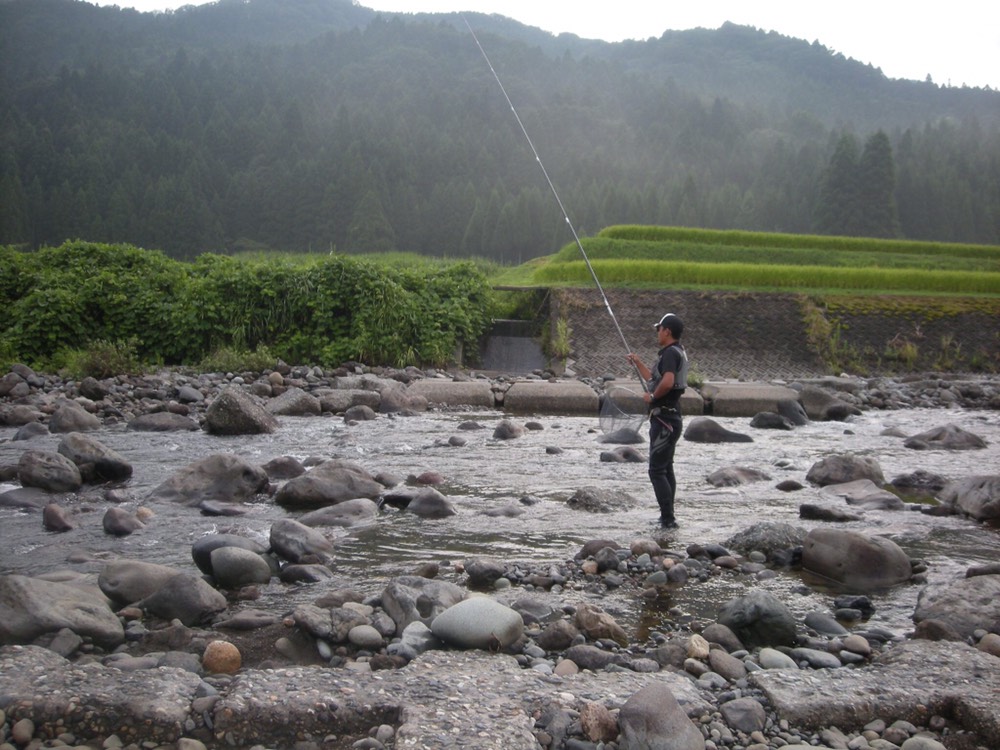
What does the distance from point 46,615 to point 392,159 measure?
252ft

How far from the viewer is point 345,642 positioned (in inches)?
162

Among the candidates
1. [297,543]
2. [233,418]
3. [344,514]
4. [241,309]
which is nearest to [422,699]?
[297,543]

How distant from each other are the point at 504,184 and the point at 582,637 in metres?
77.4

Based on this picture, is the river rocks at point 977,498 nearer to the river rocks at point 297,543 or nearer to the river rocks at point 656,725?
the river rocks at point 656,725

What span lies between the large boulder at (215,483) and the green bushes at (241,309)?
31.1 ft

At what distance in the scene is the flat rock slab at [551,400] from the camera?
14.0 m

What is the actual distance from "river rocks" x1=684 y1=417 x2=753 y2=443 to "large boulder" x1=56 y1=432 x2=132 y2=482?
274 inches

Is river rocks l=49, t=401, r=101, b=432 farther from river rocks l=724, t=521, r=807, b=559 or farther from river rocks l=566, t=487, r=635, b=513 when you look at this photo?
river rocks l=724, t=521, r=807, b=559

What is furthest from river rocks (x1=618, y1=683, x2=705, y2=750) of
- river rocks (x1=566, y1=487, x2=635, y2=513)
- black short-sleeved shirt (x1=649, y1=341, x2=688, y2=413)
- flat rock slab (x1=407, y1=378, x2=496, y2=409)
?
flat rock slab (x1=407, y1=378, x2=496, y2=409)

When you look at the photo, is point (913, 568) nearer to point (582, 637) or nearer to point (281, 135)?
point (582, 637)

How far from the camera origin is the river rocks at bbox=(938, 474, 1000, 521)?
689cm

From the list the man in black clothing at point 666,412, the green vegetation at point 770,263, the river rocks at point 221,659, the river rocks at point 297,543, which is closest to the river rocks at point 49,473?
the river rocks at point 297,543

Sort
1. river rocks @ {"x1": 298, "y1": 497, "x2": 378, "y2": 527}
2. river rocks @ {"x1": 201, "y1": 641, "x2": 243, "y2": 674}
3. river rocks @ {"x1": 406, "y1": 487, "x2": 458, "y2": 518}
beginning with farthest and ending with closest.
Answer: river rocks @ {"x1": 406, "y1": 487, "x2": 458, "y2": 518} < river rocks @ {"x1": 298, "y1": 497, "x2": 378, "y2": 527} < river rocks @ {"x1": 201, "y1": 641, "x2": 243, "y2": 674}

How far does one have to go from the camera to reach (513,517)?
682 cm
